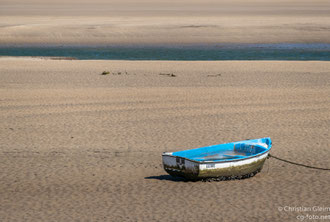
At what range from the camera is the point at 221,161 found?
33.8ft

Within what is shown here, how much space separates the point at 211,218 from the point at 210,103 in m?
10.5

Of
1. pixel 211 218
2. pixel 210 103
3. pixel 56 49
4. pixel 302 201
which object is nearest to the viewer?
pixel 211 218

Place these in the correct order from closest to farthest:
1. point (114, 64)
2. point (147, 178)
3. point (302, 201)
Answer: point (302, 201) < point (147, 178) < point (114, 64)

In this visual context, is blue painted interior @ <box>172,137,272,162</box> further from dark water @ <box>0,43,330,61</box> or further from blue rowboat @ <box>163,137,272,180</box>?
dark water @ <box>0,43,330,61</box>

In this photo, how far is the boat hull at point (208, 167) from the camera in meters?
10.3

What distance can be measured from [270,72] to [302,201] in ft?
58.7

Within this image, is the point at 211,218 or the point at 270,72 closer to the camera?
the point at 211,218

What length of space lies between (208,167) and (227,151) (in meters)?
1.29

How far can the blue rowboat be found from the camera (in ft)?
33.7

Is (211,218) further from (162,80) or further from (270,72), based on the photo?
(270,72)

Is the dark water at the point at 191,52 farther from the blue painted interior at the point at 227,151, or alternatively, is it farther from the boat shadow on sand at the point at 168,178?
the boat shadow on sand at the point at 168,178

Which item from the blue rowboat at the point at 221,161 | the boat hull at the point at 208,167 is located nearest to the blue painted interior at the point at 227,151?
the blue rowboat at the point at 221,161

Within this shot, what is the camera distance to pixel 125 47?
140 feet

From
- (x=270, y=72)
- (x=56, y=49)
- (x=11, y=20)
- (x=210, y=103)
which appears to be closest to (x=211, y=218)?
(x=210, y=103)
